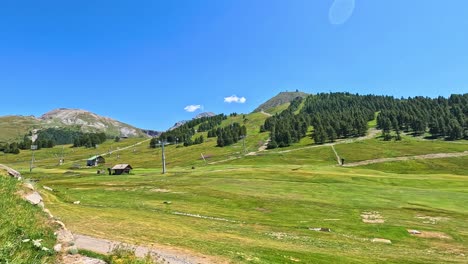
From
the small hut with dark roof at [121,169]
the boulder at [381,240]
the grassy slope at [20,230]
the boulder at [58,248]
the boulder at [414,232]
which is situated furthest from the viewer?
the small hut with dark roof at [121,169]

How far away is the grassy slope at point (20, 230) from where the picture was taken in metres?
14.7

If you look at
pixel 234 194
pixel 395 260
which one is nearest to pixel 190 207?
pixel 234 194

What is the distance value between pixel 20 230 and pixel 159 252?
7.30 meters

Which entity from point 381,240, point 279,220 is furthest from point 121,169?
point 381,240

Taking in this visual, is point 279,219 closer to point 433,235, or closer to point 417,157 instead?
point 433,235

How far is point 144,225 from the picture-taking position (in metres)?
32.1

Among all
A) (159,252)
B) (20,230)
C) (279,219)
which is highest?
(20,230)

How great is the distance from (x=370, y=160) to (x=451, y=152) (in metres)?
45.4

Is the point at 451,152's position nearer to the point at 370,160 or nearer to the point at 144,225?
the point at 370,160

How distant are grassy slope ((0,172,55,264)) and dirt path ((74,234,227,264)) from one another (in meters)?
2.41

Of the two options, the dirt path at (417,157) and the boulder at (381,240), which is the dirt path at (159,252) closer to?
the boulder at (381,240)

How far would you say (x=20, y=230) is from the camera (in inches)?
676

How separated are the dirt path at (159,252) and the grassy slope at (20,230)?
7.89ft

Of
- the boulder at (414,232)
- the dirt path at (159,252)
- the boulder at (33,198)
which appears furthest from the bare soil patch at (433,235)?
the boulder at (33,198)
